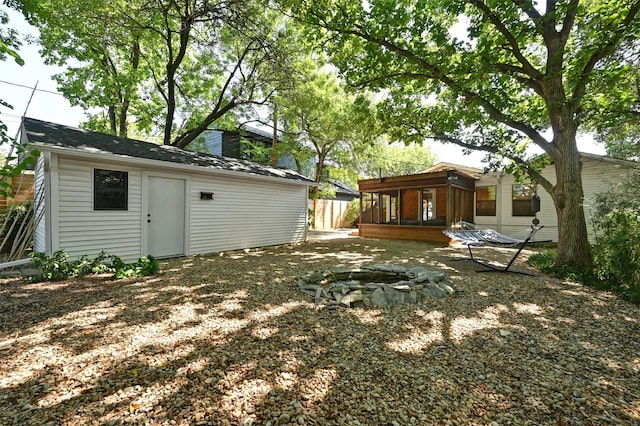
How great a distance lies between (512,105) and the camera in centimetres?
666

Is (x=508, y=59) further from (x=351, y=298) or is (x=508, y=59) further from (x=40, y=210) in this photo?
(x=40, y=210)

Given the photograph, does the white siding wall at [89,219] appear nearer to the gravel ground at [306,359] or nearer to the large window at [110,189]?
the large window at [110,189]

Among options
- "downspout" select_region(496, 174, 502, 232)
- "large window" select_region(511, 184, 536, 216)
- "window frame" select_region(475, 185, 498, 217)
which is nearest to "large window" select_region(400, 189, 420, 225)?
"window frame" select_region(475, 185, 498, 217)

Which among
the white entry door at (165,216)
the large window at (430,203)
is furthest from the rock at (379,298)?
the large window at (430,203)

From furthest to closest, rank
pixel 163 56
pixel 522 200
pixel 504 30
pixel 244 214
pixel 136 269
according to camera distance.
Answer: pixel 163 56 < pixel 522 200 < pixel 244 214 < pixel 504 30 < pixel 136 269

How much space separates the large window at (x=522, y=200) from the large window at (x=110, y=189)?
13.6 m

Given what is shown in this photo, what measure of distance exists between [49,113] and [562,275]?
18.0m

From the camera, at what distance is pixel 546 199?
10.8m

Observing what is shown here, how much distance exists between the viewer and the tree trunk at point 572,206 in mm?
5273

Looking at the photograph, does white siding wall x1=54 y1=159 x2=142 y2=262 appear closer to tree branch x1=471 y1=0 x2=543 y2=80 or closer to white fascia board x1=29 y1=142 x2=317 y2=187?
white fascia board x1=29 y1=142 x2=317 y2=187

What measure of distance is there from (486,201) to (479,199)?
309 mm

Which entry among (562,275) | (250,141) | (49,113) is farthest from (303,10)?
(49,113)

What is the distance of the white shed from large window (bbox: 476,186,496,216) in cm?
938

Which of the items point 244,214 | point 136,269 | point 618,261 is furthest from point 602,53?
point 136,269
